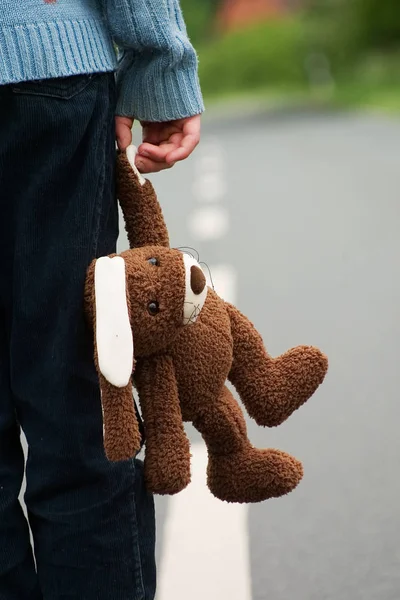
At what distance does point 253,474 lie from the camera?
7.11 ft

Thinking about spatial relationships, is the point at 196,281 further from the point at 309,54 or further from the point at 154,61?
the point at 309,54

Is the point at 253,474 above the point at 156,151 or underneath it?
underneath

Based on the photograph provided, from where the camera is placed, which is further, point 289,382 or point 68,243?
point 289,382

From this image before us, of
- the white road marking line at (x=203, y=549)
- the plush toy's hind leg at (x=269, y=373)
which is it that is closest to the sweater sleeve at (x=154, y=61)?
the plush toy's hind leg at (x=269, y=373)

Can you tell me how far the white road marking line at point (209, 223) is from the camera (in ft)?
22.8

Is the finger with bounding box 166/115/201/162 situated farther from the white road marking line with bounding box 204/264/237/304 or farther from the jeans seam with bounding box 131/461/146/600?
the white road marking line with bounding box 204/264/237/304

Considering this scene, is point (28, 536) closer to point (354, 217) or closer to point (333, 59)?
point (354, 217)

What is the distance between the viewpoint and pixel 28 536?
6.93 ft

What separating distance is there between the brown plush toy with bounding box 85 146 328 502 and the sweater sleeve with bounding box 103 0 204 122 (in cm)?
9

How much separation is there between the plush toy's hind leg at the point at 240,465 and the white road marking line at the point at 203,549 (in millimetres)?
304

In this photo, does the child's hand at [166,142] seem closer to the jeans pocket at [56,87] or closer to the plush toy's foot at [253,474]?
the jeans pocket at [56,87]

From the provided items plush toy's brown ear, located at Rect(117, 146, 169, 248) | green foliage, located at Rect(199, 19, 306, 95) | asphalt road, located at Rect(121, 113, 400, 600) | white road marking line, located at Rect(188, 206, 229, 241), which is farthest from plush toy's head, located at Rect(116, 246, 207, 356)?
green foliage, located at Rect(199, 19, 306, 95)

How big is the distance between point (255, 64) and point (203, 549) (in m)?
32.5

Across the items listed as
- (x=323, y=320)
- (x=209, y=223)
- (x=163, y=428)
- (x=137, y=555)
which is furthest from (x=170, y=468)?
(x=209, y=223)
